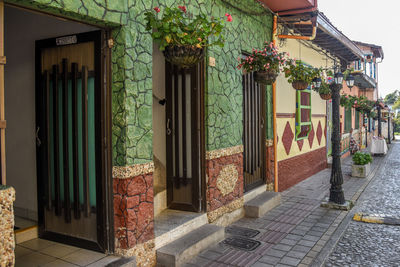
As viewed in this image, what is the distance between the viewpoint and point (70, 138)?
4000 mm

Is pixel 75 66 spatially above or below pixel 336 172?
above

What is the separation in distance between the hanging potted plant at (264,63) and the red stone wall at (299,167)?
102 inches

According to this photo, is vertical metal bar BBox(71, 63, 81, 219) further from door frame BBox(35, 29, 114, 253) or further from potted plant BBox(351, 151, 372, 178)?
potted plant BBox(351, 151, 372, 178)

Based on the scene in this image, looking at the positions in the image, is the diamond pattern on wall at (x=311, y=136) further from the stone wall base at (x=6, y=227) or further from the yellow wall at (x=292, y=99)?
the stone wall base at (x=6, y=227)

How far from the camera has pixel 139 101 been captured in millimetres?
3725

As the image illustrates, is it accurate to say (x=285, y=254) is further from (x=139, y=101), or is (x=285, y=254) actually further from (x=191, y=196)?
(x=139, y=101)

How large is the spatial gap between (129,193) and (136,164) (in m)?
0.31

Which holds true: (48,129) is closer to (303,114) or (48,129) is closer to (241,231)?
(241,231)

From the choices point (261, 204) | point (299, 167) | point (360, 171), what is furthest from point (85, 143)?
point (360, 171)

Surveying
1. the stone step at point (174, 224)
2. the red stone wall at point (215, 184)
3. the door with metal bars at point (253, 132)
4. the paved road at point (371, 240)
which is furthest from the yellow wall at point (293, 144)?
the stone step at point (174, 224)

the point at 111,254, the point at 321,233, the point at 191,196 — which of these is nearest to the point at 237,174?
the point at 191,196

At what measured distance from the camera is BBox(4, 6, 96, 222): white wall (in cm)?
444

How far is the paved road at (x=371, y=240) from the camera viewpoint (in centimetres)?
427

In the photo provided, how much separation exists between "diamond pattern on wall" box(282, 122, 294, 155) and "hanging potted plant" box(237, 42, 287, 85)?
2645 millimetres
